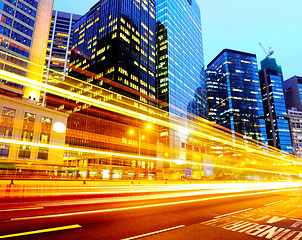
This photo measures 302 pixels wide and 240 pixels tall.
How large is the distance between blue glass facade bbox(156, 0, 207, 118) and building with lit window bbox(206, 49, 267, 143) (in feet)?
169

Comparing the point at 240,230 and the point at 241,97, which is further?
the point at 241,97

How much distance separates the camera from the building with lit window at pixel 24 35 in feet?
169

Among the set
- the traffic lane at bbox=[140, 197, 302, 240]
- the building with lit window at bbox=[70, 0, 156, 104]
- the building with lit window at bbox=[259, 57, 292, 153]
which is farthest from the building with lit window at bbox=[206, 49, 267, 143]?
the traffic lane at bbox=[140, 197, 302, 240]

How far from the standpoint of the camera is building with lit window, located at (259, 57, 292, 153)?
6506 inches

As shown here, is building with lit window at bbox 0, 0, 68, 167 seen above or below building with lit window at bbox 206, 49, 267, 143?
below

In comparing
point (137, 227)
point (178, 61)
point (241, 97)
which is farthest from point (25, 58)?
point (241, 97)

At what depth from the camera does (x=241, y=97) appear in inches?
7126

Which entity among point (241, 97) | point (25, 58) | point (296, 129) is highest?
point (241, 97)

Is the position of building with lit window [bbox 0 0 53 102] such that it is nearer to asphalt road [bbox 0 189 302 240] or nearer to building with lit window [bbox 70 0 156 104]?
building with lit window [bbox 70 0 156 104]

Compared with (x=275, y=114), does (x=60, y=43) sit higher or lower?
higher

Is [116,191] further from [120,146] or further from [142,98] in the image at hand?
[142,98]

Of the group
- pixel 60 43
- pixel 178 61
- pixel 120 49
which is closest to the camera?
pixel 120 49

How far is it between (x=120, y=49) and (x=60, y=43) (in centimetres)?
8353

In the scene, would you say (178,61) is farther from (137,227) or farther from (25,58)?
(137,227)
